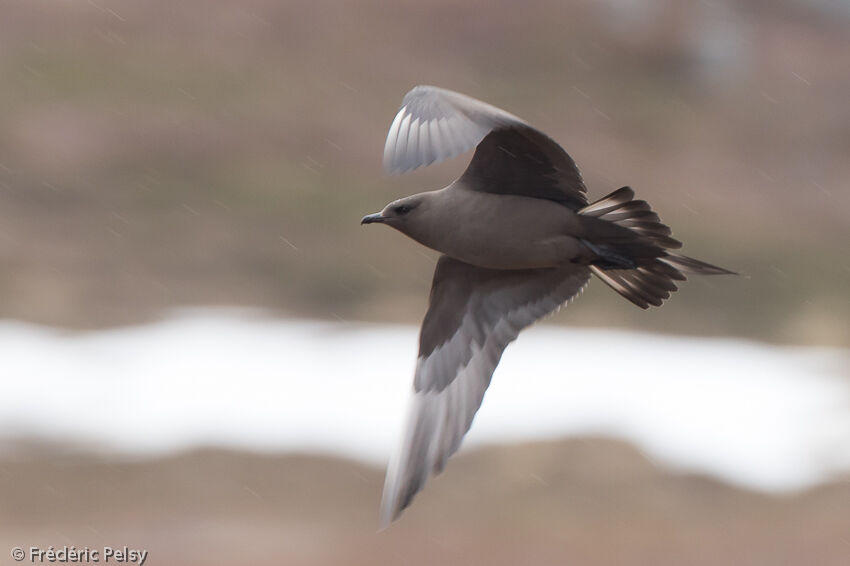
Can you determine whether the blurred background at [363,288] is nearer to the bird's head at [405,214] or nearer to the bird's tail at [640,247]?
the bird's tail at [640,247]

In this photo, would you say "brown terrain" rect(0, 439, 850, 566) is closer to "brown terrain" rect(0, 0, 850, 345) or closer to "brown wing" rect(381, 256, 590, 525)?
"brown terrain" rect(0, 0, 850, 345)

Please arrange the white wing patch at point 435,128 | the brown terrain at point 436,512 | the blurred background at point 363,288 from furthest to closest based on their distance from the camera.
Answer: the blurred background at point 363,288, the brown terrain at point 436,512, the white wing patch at point 435,128

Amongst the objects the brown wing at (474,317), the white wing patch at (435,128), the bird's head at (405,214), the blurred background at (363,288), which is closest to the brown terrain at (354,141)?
the blurred background at (363,288)

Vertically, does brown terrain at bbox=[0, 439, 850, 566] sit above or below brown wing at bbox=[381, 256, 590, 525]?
below

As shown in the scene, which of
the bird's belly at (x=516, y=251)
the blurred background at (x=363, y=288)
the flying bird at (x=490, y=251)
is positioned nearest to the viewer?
the flying bird at (x=490, y=251)

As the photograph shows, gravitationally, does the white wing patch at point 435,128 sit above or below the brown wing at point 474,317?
above

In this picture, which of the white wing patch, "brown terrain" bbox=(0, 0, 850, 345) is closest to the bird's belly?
the white wing patch

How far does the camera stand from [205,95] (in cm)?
1634

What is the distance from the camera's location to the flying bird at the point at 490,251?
426cm

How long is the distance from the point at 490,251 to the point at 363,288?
8.69m

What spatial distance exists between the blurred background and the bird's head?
4836 mm

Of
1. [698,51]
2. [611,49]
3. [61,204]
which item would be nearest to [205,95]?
[61,204]

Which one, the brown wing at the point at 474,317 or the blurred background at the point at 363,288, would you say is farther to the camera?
the blurred background at the point at 363,288

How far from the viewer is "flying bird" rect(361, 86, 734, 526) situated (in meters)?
4.26
